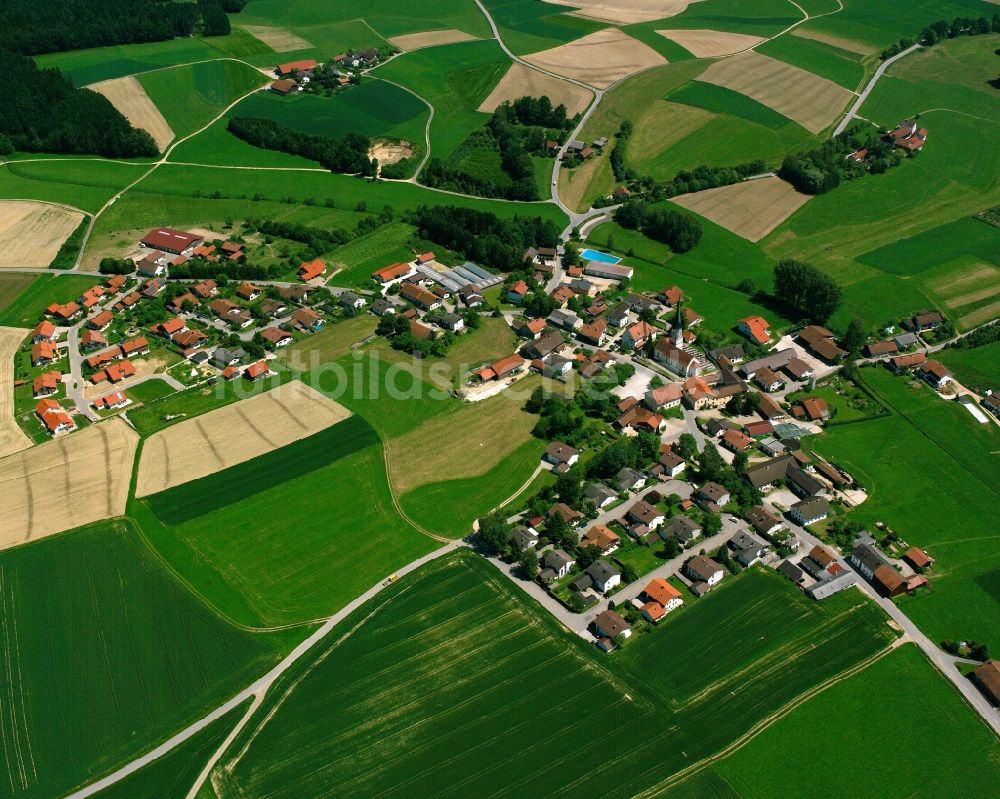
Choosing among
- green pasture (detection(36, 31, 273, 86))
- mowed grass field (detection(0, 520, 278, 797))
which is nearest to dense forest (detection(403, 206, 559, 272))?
mowed grass field (detection(0, 520, 278, 797))

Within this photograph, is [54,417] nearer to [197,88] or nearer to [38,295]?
[38,295]

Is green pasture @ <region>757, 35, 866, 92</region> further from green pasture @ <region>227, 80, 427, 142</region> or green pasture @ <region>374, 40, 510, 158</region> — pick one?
green pasture @ <region>227, 80, 427, 142</region>

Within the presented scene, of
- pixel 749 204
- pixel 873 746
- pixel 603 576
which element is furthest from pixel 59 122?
pixel 873 746

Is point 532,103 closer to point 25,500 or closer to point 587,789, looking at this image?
point 25,500

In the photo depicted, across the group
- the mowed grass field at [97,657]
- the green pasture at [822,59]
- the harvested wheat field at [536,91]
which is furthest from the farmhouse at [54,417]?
the green pasture at [822,59]

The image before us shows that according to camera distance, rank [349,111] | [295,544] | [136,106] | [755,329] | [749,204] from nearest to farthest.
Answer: [295,544]
[755,329]
[749,204]
[349,111]
[136,106]

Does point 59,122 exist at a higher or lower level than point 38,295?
higher

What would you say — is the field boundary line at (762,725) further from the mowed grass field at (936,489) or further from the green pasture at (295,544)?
the green pasture at (295,544)
